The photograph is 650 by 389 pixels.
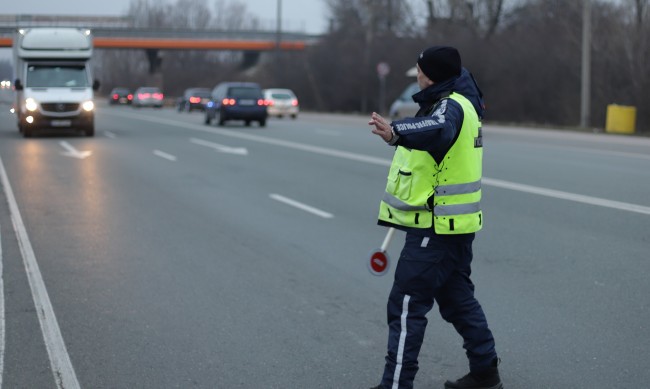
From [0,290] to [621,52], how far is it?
30440 millimetres

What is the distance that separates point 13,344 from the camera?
241 inches

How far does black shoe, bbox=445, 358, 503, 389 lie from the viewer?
5.00 m

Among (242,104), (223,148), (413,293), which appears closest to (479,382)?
(413,293)

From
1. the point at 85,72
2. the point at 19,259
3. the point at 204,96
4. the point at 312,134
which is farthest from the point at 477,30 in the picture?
the point at 19,259

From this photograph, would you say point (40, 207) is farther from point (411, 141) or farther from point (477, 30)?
point (477, 30)

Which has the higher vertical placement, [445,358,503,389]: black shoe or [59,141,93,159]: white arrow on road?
A: [445,358,503,389]: black shoe

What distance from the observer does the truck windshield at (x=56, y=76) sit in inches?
1081

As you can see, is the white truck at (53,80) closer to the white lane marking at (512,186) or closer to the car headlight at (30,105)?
the car headlight at (30,105)

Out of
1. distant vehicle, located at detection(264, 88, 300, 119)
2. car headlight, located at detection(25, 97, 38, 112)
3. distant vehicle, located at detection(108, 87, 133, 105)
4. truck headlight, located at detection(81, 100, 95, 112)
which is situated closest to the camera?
car headlight, located at detection(25, 97, 38, 112)

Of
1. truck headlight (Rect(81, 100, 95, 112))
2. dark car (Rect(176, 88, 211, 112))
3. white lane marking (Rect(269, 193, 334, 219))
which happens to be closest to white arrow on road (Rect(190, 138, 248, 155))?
truck headlight (Rect(81, 100, 95, 112))

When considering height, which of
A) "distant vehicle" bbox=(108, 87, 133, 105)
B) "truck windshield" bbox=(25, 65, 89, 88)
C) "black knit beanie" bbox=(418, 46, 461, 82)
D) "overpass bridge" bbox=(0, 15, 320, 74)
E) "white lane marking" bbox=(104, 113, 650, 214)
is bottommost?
"distant vehicle" bbox=(108, 87, 133, 105)

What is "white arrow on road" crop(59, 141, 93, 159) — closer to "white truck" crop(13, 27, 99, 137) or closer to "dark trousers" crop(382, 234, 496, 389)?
"white truck" crop(13, 27, 99, 137)

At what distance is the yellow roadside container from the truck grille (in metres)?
16.8

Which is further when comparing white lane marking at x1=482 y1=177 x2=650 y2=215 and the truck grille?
the truck grille
